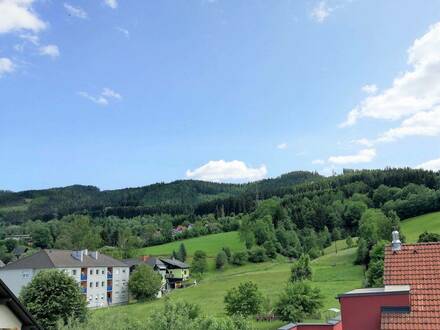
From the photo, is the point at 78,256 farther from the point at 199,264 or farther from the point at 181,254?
the point at 181,254

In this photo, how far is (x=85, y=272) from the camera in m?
81.8

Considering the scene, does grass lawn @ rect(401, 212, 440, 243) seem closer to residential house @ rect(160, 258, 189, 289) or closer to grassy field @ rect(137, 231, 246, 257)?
grassy field @ rect(137, 231, 246, 257)

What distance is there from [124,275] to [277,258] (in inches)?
1420

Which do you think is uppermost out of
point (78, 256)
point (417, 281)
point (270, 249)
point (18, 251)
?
point (417, 281)

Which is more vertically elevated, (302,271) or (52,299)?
(52,299)

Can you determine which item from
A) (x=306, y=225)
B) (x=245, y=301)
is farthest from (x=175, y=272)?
(x=245, y=301)

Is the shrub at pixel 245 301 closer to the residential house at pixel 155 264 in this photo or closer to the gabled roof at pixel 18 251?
the residential house at pixel 155 264

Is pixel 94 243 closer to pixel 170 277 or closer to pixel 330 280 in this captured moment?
pixel 170 277

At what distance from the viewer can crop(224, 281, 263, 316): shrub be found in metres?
44.3

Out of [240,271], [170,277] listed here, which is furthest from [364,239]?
[170,277]

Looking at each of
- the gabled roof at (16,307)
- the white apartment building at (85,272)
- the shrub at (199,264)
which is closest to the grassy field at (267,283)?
the shrub at (199,264)

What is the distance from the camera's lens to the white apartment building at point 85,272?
7269 centimetres

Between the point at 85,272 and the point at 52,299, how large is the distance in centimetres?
3635

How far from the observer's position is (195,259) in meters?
105
